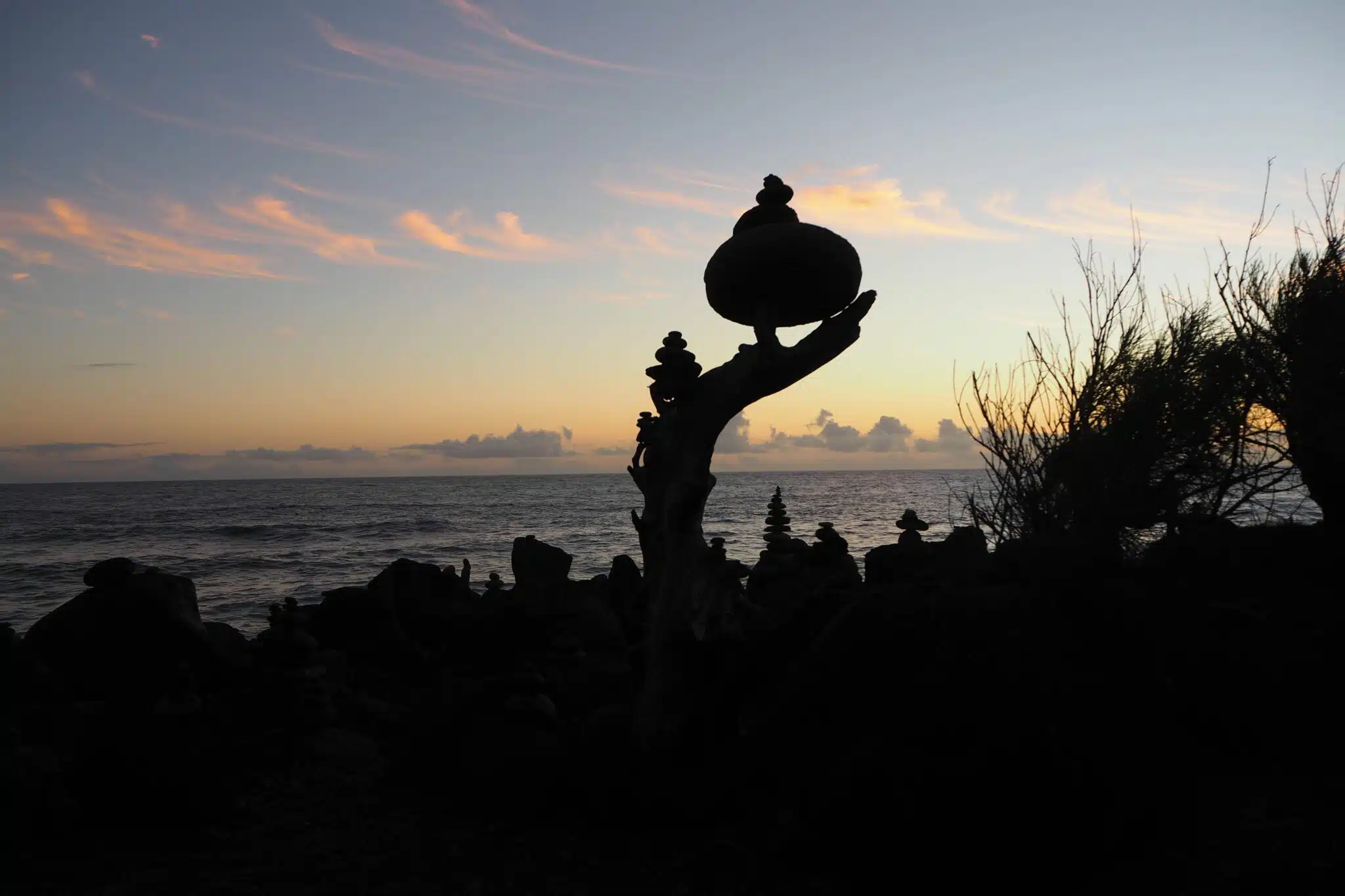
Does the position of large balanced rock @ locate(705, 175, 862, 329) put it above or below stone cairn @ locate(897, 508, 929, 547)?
above

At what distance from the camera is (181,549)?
1975 inches

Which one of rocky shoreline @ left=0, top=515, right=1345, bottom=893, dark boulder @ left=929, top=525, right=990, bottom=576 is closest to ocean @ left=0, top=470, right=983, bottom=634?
dark boulder @ left=929, top=525, right=990, bottom=576

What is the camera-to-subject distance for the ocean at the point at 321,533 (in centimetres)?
3522

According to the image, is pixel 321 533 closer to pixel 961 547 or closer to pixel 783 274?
pixel 961 547

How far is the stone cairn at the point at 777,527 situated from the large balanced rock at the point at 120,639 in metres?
11.1

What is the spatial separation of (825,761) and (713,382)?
327cm

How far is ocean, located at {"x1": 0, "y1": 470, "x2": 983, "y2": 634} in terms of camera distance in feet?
116

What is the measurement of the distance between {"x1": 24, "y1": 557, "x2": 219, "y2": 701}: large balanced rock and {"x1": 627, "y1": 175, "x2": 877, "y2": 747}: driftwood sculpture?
29.4 feet

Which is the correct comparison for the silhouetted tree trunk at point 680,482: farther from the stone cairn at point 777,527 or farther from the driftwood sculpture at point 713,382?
the stone cairn at point 777,527

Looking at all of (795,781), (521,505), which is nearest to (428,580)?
(795,781)

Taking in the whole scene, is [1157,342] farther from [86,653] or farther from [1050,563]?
[86,653]

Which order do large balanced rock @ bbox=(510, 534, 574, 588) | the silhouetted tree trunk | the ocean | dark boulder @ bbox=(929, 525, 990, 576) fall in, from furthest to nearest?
the ocean < large balanced rock @ bbox=(510, 534, 574, 588) < dark boulder @ bbox=(929, 525, 990, 576) < the silhouetted tree trunk

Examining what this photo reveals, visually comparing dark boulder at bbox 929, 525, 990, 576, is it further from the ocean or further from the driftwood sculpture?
the driftwood sculpture

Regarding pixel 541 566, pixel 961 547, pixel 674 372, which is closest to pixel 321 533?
pixel 541 566
